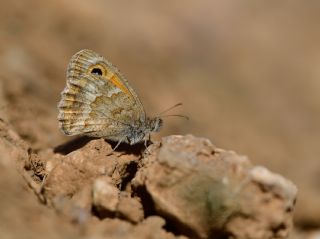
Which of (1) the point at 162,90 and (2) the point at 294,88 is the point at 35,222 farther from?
(2) the point at 294,88

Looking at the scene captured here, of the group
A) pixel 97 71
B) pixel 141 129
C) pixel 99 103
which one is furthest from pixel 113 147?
pixel 97 71

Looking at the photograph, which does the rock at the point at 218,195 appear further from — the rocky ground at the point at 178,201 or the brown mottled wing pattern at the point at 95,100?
the brown mottled wing pattern at the point at 95,100

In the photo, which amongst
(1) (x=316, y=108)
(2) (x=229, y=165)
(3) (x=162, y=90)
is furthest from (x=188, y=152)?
(1) (x=316, y=108)

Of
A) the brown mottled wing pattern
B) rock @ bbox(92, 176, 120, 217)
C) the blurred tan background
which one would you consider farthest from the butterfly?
rock @ bbox(92, 176, 120, 217)

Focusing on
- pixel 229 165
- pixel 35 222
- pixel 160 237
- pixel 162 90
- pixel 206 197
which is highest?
pixel 162 90

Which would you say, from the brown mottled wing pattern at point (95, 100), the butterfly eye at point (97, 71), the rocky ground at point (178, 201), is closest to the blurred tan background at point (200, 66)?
the brown mottled wing pattern at point (95, 100)

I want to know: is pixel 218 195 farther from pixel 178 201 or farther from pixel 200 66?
pixel 200 66

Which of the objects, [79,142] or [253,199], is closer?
[253,199]
